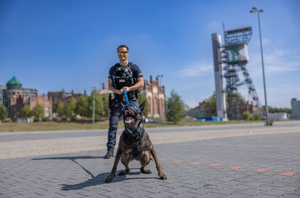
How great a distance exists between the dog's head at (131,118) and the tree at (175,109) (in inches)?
1562

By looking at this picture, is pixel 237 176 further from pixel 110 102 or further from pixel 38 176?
pixel 38 176

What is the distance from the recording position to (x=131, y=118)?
3.09m

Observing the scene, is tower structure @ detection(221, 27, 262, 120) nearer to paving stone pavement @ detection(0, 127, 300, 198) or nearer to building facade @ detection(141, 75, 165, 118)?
building facade @ detection(141, 75, 165, 118)

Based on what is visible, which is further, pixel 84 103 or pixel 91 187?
pixel 84 103

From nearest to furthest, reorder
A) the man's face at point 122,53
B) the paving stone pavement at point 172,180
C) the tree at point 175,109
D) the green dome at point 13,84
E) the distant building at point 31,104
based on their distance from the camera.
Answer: the paving stone pavement at point 172,180 → the man's face at point 122,53 → the tree at point 175,109 → the distant building at point 31,104 → the green dome at point 13,84

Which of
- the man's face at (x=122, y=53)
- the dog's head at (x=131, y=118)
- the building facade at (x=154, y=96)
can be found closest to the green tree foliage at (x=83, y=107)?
the building facade at (x=154, y=96)

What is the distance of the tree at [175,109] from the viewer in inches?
1680

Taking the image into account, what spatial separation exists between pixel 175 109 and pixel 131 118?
40.2 meters

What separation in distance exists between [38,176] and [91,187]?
1.41m

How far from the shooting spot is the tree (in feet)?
140

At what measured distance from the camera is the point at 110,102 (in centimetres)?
517

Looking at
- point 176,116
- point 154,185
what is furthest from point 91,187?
point 176,116

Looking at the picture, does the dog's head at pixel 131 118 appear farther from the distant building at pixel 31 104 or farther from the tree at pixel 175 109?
the distant building at pixel 31 104

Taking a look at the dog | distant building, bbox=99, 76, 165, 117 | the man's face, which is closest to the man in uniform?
the man's face
